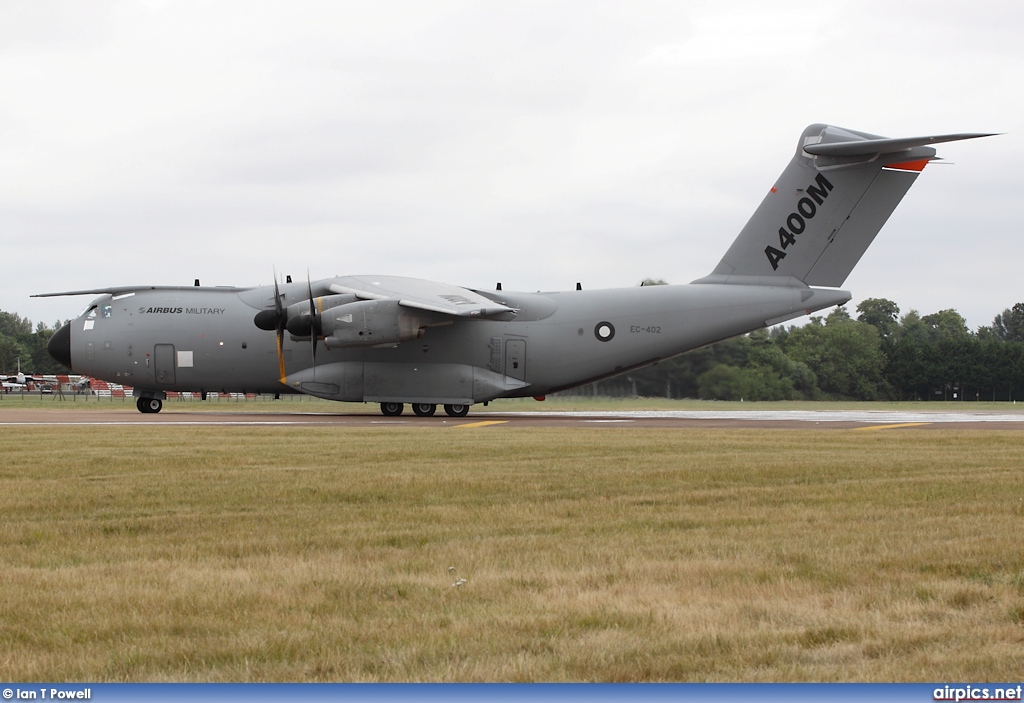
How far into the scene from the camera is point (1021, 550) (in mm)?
7613

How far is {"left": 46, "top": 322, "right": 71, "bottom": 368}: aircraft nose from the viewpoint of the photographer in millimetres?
35031

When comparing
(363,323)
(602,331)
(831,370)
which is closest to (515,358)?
(602,331)

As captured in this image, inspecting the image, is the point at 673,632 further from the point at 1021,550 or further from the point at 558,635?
the point at 1021,550

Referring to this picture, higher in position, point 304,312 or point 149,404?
point 304,312

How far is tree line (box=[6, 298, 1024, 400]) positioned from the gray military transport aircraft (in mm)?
6836

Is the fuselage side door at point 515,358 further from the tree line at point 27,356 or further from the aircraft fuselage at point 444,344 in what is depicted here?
the tree line at point 27,356

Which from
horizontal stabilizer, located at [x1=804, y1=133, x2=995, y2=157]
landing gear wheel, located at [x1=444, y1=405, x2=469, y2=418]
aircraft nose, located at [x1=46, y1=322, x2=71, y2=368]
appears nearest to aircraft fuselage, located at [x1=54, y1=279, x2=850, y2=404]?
aircraft nose, located at [x1=46, y1=322, x2=71, y2=368]

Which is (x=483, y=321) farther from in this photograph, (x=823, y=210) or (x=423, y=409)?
(x=823, y=210)

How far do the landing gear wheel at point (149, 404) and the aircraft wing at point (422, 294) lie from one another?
770cm

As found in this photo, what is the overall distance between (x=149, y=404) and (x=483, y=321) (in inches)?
473

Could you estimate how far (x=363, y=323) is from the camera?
31.7 meters

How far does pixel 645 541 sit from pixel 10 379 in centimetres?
10363

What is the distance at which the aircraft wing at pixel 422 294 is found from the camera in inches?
1238

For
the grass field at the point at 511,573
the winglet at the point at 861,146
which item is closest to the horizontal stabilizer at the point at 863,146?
the winglet at the point at 861,146
